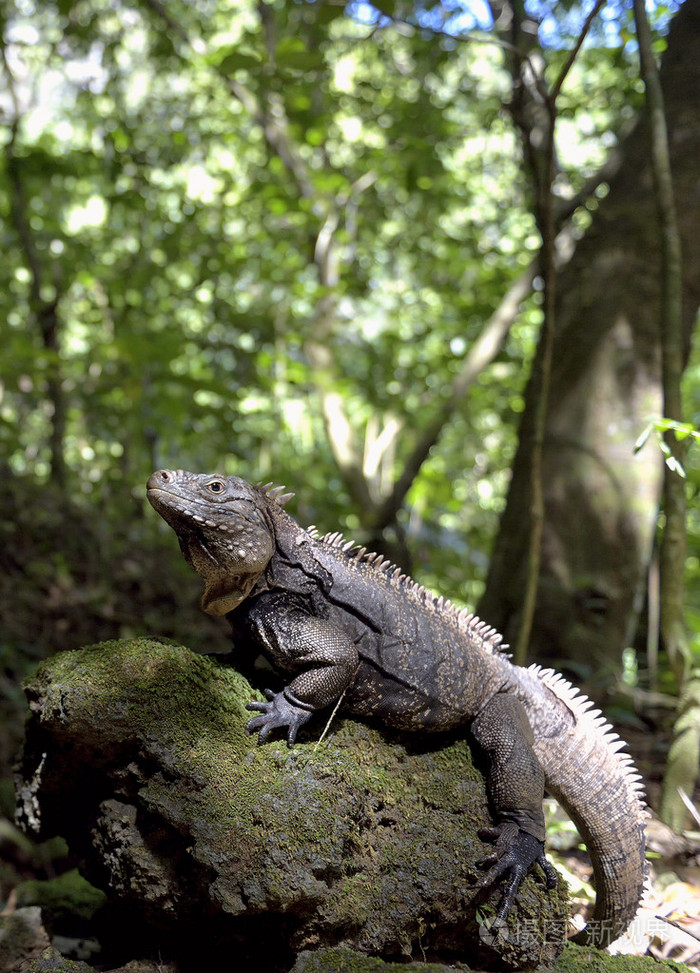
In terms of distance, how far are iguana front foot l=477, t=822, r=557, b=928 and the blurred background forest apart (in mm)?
1661

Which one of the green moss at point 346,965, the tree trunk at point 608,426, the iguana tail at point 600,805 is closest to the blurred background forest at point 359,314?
the tree trunk at point 608,426

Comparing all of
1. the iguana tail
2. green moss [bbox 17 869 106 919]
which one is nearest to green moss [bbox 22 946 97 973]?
green moss [bbox 17 869 106 919]

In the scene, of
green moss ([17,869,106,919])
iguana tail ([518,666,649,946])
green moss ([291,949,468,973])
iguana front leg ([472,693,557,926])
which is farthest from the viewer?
green moss ([17,869,106,919])

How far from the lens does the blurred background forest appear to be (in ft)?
20.1

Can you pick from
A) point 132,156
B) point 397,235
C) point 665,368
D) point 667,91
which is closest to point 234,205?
point 132,156

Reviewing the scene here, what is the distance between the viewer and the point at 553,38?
293 inches

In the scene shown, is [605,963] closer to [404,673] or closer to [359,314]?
[404,673]

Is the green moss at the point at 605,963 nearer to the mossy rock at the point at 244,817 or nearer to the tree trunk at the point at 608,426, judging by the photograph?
the mossy rock at the point at 244,817

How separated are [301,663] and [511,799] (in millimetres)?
1080

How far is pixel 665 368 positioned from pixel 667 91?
3.33m

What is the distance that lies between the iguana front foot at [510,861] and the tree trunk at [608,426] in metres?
2.83

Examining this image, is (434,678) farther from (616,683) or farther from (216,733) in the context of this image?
(616,683)

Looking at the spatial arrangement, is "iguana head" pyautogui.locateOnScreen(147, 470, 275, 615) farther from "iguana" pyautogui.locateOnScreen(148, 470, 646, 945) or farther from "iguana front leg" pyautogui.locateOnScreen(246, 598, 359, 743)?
"iguana front leg" pyautogui.locateOnScreen(246, 598, 359, 743)

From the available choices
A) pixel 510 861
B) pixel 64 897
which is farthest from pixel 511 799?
pixel 64 897
